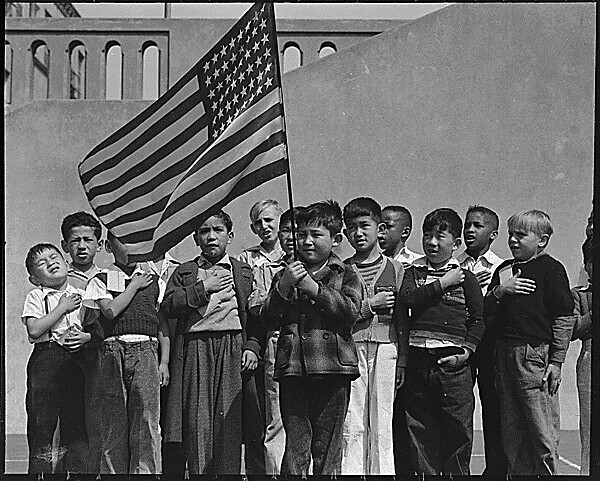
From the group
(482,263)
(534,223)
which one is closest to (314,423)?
(482,263)

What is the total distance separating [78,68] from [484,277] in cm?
268

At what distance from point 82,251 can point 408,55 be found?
6.17 feet

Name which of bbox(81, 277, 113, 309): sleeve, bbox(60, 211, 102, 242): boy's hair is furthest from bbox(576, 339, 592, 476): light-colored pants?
bbox(60, 211, 102, 242): boy's hair

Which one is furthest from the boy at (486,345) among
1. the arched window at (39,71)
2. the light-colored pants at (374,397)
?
the arched window at (39,71)

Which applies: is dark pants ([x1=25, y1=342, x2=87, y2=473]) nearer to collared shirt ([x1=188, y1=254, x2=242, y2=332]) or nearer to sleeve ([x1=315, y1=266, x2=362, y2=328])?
collared shirt ([x1=188, y1=254, x2=242, y2=332])

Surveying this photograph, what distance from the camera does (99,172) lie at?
418cm

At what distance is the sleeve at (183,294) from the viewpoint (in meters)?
4.03

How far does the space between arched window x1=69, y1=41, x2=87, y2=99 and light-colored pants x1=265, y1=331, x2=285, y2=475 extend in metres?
1.88

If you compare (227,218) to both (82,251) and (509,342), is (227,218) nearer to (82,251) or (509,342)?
(82,251)

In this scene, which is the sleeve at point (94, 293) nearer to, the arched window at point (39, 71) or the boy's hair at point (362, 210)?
the boy's hair at point (362, 210)

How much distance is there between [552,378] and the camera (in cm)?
402

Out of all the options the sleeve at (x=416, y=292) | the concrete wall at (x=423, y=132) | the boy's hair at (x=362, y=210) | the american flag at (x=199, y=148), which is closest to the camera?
the american flag at (x=199, y=148)

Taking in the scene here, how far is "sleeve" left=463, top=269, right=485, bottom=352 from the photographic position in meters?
3.99

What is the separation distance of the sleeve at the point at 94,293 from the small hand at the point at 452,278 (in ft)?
4.15
